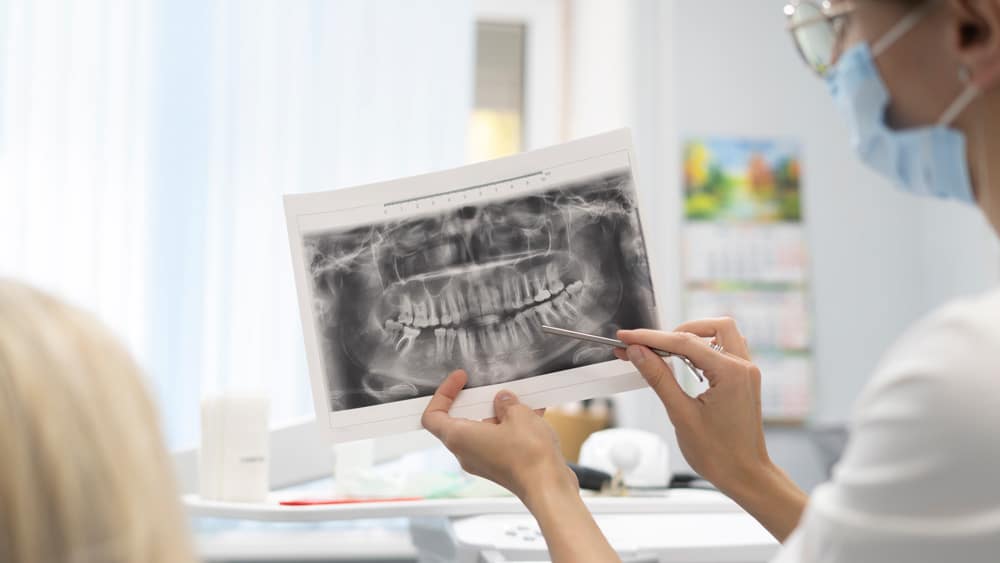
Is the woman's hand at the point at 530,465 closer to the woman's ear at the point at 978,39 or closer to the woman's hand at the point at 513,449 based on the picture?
the woman's hand at the point at 513,449

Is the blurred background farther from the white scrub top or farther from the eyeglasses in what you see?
the white scrub top

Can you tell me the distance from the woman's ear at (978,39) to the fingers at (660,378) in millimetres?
399

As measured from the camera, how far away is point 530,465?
93cm

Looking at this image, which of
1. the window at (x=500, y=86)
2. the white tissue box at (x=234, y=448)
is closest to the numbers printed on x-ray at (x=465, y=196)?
the white tissue box at (x=234, y=448)

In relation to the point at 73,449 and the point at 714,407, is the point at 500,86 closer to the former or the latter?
the point at 714,407

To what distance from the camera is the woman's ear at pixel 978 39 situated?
2.22 ft

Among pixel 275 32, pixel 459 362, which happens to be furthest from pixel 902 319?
pixel 459 362

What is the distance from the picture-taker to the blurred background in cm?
265

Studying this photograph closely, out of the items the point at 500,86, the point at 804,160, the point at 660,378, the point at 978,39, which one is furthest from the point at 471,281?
the point at 500,86

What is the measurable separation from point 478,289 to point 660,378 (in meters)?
0.23

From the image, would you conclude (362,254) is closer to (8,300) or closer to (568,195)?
(568,195)

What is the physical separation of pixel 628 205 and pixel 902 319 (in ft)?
7.21

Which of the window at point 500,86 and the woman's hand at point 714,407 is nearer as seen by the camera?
the woman's hand at point 714,407

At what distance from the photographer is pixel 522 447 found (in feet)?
3.07
